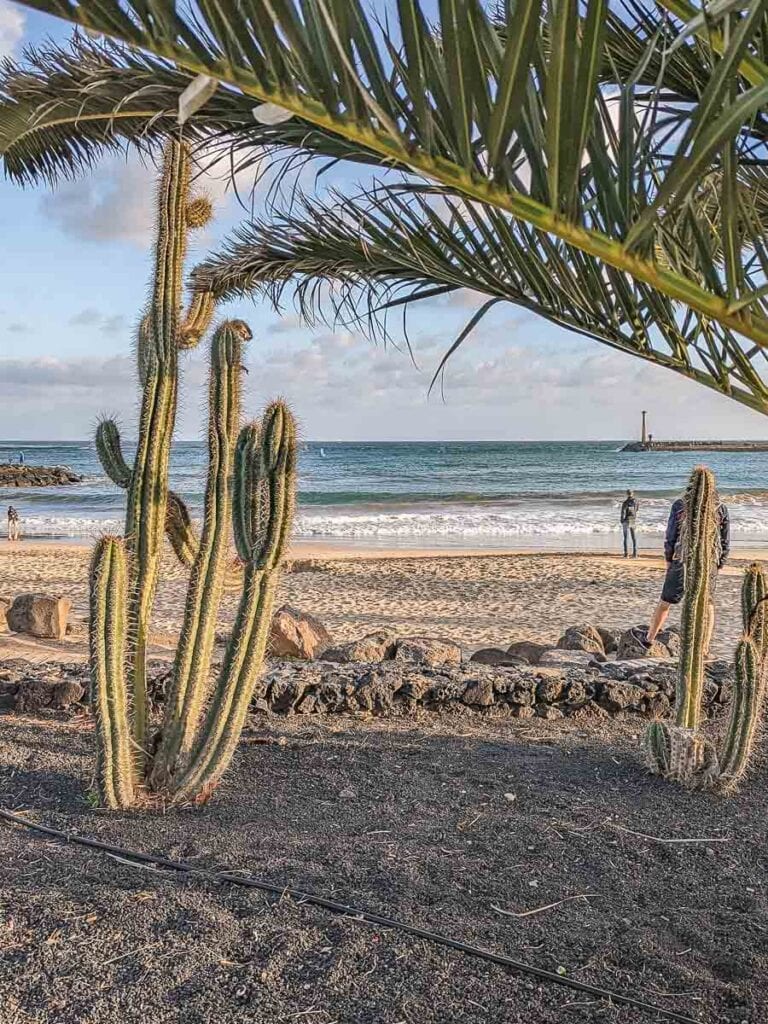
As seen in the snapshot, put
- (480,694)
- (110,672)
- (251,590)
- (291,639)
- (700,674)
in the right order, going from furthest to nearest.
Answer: (291,639), (480,694), (700,674), (251,590), (110,672)

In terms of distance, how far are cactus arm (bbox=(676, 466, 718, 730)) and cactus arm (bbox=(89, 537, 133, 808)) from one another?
2.49 m

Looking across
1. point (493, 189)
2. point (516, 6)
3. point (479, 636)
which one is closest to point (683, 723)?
point (493, 189)

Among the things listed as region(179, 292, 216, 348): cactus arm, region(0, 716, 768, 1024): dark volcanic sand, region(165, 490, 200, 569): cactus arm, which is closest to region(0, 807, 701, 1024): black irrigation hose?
region(0, 716, 768, 1024): dark volcanic sand

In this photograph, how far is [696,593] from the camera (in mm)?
4000

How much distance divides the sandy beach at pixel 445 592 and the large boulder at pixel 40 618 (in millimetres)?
203

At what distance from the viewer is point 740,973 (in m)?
2.50

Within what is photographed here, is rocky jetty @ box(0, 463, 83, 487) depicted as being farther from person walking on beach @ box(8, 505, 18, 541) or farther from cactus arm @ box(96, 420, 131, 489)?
cactus arm @ box(96, 420, 131, 489)

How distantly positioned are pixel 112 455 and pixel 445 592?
9.48m

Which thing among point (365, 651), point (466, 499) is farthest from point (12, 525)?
point (365, 651)

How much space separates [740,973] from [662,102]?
2.61m

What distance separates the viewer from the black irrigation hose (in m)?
2.32

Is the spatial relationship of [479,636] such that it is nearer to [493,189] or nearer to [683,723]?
[683,723]

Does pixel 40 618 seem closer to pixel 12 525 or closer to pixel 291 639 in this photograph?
pixel 291 639

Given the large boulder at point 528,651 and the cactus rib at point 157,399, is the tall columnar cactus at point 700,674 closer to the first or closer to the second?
the cactus rib at point 157,399
